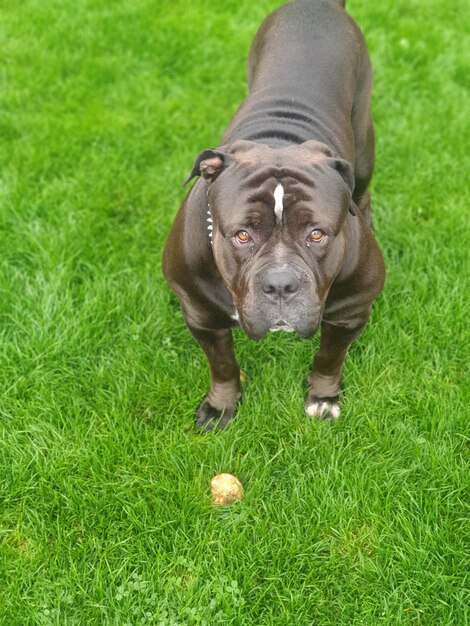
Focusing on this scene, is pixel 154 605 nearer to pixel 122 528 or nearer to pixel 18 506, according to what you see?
pixel 122 528

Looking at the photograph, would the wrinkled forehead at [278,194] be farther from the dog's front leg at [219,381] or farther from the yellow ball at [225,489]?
the yellow ball at [225,489]

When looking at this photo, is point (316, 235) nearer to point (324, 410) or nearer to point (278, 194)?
point (278, 194)

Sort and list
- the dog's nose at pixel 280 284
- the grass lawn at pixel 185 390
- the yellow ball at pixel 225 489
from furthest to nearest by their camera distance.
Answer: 1. the yellow ball at pixel 225 489
2. the grass lawn at pixel 185 390
3. the dog's nose at pixel 280 284

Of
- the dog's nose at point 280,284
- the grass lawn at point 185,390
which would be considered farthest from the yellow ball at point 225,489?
the dog's nose at point 280,284

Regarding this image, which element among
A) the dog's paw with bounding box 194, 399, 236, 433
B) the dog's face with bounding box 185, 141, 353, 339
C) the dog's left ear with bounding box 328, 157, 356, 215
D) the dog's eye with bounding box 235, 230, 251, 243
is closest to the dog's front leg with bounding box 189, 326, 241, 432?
the dog's paw with bounding box 194, 399, 236, 433

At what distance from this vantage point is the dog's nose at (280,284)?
7.66 feet

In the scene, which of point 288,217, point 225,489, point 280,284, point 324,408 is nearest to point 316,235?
point 288,217

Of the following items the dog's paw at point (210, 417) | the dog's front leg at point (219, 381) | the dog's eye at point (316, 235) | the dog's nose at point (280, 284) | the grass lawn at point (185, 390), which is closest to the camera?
the dog's nose at point (280, 284)

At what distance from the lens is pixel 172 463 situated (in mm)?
2977

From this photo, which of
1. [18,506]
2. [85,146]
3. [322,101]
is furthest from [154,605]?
[85,146]

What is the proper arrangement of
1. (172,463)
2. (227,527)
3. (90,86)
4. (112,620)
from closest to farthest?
(112,620)
(227,527)
(172,463)
(90,86)

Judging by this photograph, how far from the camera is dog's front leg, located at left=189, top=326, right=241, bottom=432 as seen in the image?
3.00 meters

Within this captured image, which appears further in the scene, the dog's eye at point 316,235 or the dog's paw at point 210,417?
the dog's paw at point 210,417

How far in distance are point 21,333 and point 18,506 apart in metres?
0.94
